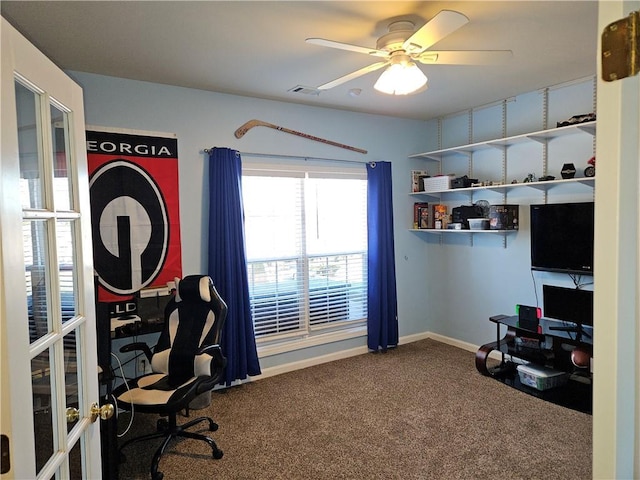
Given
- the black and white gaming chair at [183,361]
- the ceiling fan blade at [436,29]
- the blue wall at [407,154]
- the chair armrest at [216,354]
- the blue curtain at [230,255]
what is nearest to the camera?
the ceiling fan blade at [436,29]

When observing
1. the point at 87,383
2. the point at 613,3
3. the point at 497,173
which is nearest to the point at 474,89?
the point at 497,173

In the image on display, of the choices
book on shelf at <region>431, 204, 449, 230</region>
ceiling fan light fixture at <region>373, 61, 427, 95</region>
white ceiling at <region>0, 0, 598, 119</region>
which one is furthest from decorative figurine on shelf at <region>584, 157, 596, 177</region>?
ceiling fan light fixture at <region>373, 61, 427, 95</region>

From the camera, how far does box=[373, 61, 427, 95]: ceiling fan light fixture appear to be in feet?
7.65

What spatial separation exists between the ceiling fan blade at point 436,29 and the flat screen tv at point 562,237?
222 cm

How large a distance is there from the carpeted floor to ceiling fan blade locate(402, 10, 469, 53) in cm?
242

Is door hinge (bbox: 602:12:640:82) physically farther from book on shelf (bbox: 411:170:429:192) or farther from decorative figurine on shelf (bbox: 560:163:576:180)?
book on shelf (bbox: 411:170:429:192)

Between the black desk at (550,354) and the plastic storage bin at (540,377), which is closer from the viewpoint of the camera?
the black desk at (550,354)

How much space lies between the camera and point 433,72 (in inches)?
129

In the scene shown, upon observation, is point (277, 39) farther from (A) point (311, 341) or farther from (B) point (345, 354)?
(B) point (345, 354)

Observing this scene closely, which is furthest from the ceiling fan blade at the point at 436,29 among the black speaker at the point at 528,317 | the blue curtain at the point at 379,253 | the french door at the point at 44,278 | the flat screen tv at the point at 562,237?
the black speaker at the point at 528,317

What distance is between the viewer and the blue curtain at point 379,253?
4.61 meters

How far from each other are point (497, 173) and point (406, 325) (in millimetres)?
2029

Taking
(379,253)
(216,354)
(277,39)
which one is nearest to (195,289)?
(216,354)

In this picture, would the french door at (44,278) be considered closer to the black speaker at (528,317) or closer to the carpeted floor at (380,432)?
the carpeted floor at (380,432)
